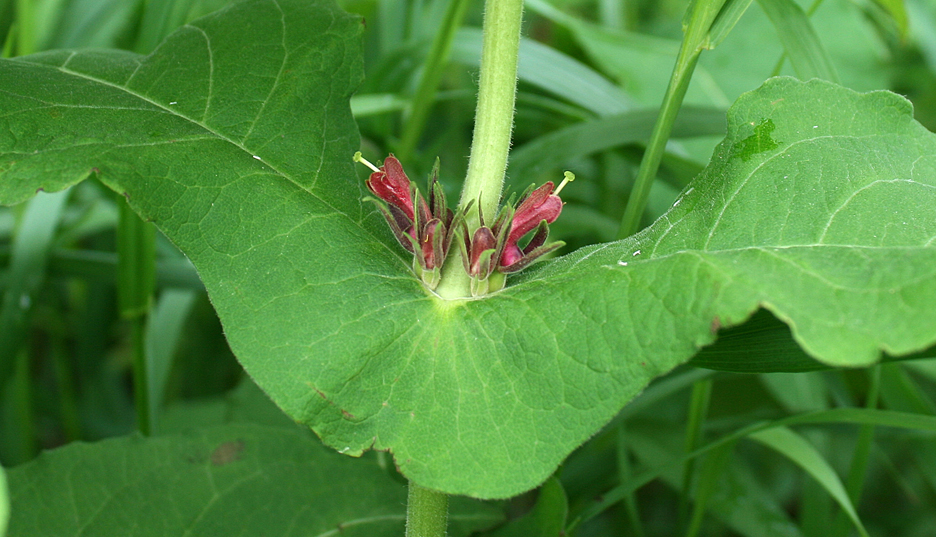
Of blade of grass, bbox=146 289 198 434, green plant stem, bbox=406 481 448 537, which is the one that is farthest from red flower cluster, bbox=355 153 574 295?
blade of grass, bbox=146 289 198 434

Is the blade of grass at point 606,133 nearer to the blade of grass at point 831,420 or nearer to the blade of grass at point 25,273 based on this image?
the blade of grass at point 831,420

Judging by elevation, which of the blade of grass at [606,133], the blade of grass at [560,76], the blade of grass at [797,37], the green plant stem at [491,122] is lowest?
the green plant stem at [491,122]

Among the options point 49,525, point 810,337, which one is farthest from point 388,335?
point 49,525

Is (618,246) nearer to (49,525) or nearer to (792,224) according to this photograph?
(792,224)

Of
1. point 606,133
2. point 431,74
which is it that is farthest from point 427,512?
point 431,74

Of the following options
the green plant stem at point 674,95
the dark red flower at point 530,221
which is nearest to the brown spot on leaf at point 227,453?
the dark red flower at point 530,221

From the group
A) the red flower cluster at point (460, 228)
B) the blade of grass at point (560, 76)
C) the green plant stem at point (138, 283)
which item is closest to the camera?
the red flower cluster at point (460, 228)
